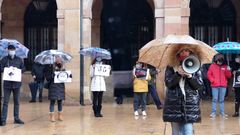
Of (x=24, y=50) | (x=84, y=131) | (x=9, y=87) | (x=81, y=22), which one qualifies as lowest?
(x=84, y=131)

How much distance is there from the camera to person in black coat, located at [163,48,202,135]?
6924 millimetres

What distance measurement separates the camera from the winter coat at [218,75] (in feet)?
44.3

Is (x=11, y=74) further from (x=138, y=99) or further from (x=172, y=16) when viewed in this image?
(x=172, y=16)

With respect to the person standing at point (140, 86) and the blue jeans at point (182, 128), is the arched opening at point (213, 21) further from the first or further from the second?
the blue jeans at point (182, 128)

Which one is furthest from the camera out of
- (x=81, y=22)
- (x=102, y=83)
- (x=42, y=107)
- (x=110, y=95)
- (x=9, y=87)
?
(x=110, y=95)

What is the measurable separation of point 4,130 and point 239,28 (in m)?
13.2


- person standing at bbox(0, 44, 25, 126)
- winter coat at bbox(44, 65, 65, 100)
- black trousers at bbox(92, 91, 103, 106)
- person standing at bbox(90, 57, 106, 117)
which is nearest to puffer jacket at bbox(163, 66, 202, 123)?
person standing at bbox(0, 44, 25, 126)

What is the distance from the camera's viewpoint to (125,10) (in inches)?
860

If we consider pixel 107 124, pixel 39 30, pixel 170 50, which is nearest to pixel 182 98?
pixel 170 50

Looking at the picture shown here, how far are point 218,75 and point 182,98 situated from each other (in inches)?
271

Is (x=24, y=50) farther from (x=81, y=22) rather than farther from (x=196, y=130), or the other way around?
(x=81, y=22)

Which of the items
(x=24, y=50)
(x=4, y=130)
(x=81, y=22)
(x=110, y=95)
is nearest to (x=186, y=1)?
(x=81, y=22)

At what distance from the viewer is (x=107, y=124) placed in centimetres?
1230

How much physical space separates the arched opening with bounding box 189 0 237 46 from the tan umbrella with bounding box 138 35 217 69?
1466 centimetres
